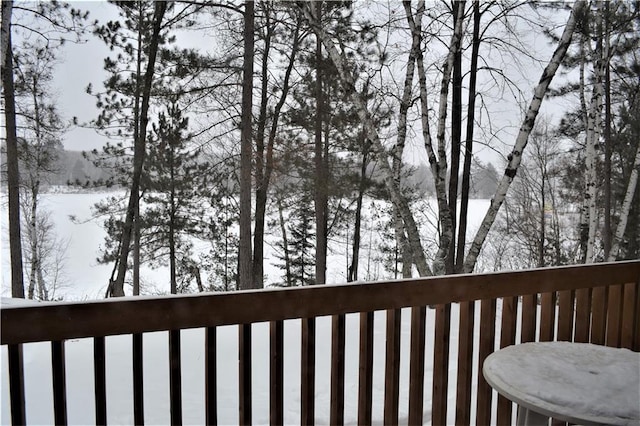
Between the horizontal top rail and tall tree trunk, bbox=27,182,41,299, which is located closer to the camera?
the horizontal top rail

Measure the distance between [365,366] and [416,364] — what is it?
0.23 metres

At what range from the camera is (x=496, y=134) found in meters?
6.43

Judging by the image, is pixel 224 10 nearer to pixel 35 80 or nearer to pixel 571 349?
pixel 35 80

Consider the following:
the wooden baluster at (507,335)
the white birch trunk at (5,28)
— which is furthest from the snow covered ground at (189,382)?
the white birch trunk at (5,28)

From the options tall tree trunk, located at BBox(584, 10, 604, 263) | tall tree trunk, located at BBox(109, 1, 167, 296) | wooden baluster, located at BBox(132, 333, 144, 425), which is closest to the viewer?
wooden baluster, located at BBox(132, 333, 144, 425)

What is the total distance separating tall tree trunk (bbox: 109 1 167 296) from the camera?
26.4 feet


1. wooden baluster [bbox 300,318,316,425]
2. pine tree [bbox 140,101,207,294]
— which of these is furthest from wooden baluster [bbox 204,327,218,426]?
pine tree [bbox 140,101,207,294]

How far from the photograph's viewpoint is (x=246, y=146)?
7.82 metres

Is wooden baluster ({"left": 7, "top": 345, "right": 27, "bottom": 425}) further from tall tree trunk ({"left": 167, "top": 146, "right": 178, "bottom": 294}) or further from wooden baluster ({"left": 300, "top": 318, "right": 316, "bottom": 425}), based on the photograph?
tall tree trunk ({"left": 167, "top": 146, "right": 178, "bottom": 294})

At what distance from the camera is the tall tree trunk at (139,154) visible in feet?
26.4

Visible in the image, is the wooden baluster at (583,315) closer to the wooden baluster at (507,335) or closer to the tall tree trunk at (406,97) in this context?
the wooden baluster at (507,335)

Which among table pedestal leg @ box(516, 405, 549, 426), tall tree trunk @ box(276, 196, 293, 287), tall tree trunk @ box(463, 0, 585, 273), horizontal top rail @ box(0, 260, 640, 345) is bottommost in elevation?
tall tree trunk @ box(276, 196, 293, 287)

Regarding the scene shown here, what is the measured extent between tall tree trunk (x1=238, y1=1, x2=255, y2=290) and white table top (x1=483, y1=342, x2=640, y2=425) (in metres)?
6.42

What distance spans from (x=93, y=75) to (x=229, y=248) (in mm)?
4770
